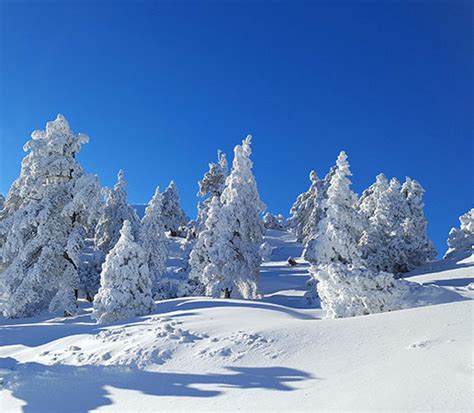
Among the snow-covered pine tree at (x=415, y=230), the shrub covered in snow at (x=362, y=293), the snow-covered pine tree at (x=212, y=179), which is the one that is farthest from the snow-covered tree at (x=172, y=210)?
the shrub covered in snow at (x=362, y=293)

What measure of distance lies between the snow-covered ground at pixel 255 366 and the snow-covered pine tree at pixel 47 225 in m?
11.0

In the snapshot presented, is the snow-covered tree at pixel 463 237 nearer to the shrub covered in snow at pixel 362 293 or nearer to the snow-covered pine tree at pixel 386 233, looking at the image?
the snow-covered pine tree at pixel 386 233

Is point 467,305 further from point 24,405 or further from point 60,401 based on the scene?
point 24,405

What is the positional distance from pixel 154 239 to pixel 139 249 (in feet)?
74.0

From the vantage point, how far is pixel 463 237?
43062 mm

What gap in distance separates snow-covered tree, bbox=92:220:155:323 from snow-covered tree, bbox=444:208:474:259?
111 feet

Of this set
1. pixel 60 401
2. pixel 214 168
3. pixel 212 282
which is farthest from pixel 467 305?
pixel 214 168

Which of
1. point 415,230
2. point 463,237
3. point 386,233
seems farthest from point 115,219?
point 463,237

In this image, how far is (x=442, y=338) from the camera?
334 inches

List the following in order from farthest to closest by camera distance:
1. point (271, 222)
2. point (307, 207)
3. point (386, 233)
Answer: point (271, 222) < point (307, 207) < point (386, 233)

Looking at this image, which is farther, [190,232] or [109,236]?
[190,232]

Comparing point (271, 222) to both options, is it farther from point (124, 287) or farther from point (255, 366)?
point (255, 366)

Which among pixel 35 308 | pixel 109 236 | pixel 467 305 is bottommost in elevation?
pixel 35 308

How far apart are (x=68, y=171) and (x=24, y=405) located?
1887cm
